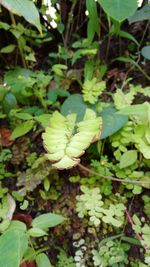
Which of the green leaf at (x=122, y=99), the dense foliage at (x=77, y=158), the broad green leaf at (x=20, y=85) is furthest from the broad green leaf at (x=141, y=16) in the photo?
the broad green leaf at (x=20, y=85)

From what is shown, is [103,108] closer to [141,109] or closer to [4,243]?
[141,109]

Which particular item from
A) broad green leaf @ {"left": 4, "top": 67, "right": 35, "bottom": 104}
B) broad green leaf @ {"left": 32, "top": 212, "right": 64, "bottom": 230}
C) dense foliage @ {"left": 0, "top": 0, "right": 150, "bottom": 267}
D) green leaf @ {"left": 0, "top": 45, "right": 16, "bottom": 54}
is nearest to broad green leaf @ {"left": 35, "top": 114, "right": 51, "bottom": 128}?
dense foliage @ {"left": 0, "top": 0, "right": 150, "bottom": 267}

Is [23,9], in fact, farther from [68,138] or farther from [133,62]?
[133,62]

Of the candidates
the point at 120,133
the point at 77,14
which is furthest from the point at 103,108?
the point at 77,14

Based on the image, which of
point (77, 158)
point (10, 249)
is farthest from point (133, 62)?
point (10, 249)

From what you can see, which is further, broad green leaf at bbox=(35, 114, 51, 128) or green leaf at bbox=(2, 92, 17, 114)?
green leaf at bbox=(2, 92, 17, 114)

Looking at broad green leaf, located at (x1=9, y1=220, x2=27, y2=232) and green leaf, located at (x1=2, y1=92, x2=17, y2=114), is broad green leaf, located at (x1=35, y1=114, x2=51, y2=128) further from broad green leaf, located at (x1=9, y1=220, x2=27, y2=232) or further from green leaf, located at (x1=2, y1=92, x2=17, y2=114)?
broad green leaf, located at (x1=9, y1=220, x2=27, y2=232)

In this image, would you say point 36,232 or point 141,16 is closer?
point 36,232
